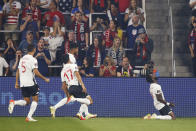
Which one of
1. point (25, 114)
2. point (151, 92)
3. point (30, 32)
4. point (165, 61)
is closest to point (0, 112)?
point (25, 114)

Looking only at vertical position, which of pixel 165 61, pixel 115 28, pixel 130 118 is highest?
pixel 115 28

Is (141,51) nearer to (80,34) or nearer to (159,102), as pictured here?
(80,34)

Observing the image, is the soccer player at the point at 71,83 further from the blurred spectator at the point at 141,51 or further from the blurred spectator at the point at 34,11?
the blurred spectator at the point at 34,11

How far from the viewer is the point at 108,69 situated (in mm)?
17016

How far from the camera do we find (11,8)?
19.3 meters

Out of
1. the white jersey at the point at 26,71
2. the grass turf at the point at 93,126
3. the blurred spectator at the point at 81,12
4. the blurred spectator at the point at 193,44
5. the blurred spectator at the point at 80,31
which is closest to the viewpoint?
the grass turf at the point at 93,126

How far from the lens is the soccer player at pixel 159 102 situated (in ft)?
49.1

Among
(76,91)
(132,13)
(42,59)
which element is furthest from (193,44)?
(76,91)

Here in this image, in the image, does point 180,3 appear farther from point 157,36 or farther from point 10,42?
point 10,42

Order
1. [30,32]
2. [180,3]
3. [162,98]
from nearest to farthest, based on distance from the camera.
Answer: [162,98] < [30,32] < [180,3]

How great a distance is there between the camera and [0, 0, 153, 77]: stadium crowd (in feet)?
57.7

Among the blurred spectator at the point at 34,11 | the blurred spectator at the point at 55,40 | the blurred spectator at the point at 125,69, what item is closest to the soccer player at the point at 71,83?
the blurred spectator at the point at 125,69

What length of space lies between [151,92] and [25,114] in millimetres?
3855

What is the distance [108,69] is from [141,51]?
179 cm
